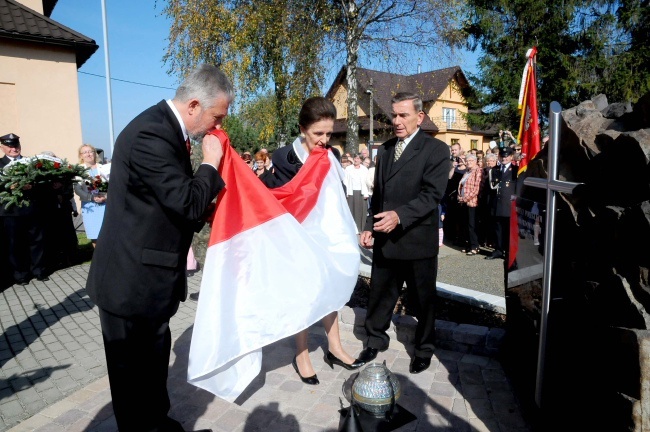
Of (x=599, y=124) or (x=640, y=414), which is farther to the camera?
(x=599, y=124)

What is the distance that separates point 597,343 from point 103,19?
17780mm

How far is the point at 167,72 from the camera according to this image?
17906 mm

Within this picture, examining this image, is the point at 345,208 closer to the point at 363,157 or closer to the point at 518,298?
the point at 518,298

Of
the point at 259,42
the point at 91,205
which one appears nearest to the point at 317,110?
the point at 91,205

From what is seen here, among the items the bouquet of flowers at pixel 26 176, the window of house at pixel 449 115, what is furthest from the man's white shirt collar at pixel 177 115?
the window of house at pixel 449 115

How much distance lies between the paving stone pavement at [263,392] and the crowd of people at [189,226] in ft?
0.60

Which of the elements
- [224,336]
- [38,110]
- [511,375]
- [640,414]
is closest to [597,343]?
[640,414]

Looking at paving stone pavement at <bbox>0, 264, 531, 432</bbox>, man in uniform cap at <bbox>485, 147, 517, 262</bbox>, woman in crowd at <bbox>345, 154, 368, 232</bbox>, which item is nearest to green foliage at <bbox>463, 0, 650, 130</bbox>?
woman in crowd at <bbox>345, 154, 368, 232</bbox>

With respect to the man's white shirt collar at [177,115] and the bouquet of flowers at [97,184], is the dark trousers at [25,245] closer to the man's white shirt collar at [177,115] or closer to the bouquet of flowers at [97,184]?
the bouquet of flowers at [97,184]

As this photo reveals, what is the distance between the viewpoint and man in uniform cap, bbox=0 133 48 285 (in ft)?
23.6

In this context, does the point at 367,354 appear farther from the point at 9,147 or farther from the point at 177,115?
the point at 9,147

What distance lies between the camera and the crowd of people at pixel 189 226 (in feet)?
7.64

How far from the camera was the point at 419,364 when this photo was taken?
3832 mm

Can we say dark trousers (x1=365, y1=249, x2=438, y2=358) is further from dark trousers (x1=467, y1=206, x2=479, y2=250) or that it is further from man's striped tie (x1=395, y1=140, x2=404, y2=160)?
dark trousers (x1=467, y1=206, x2=479, y2=250)
